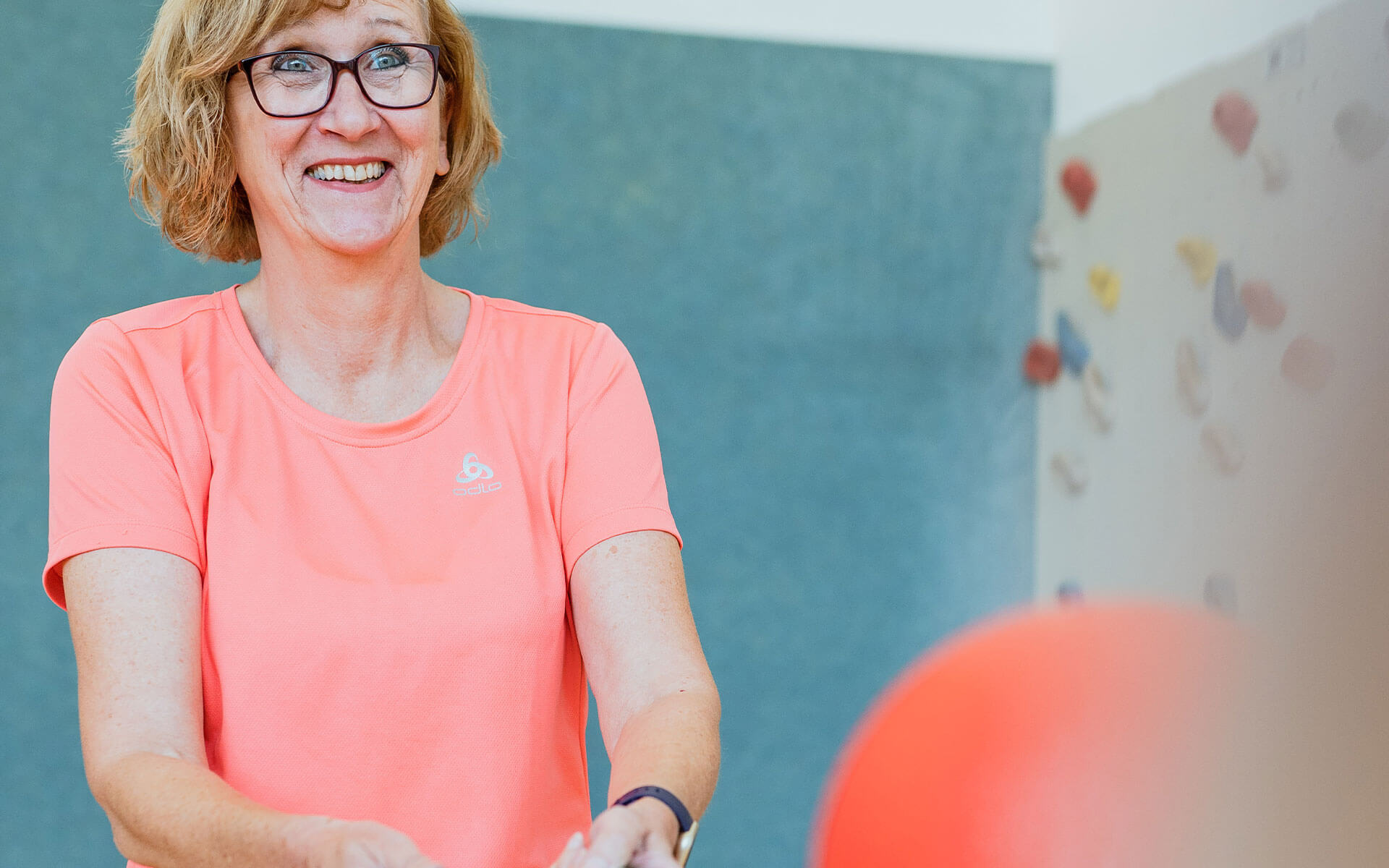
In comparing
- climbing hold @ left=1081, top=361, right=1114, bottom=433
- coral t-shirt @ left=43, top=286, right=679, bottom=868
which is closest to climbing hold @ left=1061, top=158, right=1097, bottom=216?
climbing hold @ left=1081, top=361, right=1114, bottom=433

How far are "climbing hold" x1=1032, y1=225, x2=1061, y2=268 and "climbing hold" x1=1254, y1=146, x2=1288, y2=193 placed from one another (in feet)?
2.44

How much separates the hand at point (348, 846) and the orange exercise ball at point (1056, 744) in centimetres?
42

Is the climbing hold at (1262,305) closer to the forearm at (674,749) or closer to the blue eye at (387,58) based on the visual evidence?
the forearm at (674,749)

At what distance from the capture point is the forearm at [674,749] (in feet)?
3.39

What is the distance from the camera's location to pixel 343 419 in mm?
A: 1209

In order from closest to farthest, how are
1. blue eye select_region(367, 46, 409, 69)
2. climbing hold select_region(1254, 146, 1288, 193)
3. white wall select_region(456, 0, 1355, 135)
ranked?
blue eye select_region(367, 46, 409, 69)
climbing hold select_region(1254, 146, 1288, 193)
white wall select_region(456, 0, 1355, 135)

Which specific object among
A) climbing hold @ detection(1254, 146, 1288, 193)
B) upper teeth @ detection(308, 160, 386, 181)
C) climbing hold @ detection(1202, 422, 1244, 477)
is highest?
climbing hold @ detection(1254, 146, 1288, 193)

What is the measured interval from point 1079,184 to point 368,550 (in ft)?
6.89

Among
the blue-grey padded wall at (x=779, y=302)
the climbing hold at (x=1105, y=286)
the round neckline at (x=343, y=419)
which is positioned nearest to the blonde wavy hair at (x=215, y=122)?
the round neckline at (x=343, y=419)

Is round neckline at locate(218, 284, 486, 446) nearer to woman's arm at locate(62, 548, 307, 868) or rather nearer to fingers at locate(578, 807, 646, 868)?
woman's arm at locate(62, 548, 307, 868)

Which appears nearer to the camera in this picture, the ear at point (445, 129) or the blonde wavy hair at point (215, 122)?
the blonde wavy hair at point (215, 122)

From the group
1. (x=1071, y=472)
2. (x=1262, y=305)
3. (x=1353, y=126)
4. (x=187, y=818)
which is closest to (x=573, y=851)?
(x=187, y=818)

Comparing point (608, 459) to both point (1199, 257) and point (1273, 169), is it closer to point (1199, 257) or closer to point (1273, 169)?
point (1273, 169)

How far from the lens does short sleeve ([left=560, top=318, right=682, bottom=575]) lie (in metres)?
1.18
